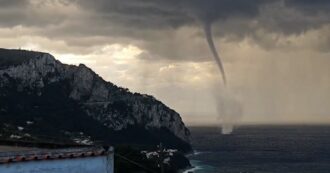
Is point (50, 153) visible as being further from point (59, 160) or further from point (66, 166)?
point (66, 166)

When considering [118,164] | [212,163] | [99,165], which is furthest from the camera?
[212,163]

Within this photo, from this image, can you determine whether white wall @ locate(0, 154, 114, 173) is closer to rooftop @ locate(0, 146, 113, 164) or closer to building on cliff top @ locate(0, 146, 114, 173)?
building on cliff top @ locate(0, 146, 114, 173)

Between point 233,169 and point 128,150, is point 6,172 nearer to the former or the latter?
point 128,150

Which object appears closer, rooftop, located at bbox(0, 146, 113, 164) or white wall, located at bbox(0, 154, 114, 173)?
rooftop, located at bbox(0, 146, 113, 164)

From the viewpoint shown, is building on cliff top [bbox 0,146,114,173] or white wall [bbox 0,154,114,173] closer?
building on cliff top [bbox 0,146,114,173]

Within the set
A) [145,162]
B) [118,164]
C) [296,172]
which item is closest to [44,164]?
[118,164]

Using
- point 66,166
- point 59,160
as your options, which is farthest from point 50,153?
point 66,166

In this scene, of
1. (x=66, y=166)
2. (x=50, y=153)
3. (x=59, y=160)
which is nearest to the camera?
(x=50, y=153)

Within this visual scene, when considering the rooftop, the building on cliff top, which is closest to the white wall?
the building on cliff top

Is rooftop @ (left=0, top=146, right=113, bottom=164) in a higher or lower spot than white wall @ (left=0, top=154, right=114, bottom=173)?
higher

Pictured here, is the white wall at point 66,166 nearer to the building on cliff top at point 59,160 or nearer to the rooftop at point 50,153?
the building on cliff top at point 59,160

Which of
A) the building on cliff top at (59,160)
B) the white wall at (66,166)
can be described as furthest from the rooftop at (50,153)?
the white wall at (66,166)
